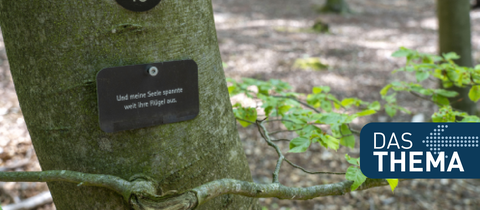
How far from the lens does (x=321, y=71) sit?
17.4 ft

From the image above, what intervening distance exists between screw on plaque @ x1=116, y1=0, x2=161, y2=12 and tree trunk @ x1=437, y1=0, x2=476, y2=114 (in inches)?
119

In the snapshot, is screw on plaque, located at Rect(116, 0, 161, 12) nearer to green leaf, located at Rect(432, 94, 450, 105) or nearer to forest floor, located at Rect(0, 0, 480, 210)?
forest floor, located at Rect(0, 0, 480, 210)

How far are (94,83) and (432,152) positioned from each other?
1.15 m

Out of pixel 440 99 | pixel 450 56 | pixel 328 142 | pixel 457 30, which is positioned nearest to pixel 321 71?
pixel 457 30

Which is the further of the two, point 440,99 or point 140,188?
point 440,99

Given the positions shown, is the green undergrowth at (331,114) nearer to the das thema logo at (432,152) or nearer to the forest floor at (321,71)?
the das thema logo at (432,152)

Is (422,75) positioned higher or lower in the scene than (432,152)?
higher

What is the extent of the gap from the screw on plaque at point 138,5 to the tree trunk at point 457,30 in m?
3.01

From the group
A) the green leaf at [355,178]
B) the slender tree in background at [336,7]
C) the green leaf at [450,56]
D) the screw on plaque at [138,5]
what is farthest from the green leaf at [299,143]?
the slender tree in background at [336,7]

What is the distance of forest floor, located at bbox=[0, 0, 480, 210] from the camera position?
2.82m

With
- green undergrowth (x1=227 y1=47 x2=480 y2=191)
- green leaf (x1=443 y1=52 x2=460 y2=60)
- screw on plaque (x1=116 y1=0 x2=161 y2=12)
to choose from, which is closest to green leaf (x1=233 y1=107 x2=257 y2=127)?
green undergrowth (x1=227 y1=47 x2=480 y2=191)

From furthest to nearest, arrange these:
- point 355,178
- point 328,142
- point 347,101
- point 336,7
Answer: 1. point 336,7
2. point 347,101
3. point 328,142
4. point 355,178

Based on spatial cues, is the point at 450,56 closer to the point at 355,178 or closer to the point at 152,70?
the point at 355,178

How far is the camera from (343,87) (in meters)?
4.86
